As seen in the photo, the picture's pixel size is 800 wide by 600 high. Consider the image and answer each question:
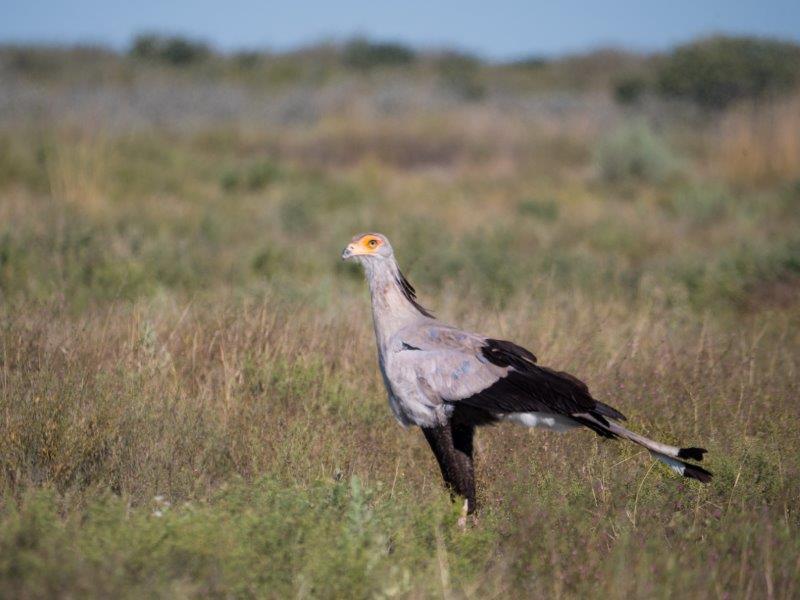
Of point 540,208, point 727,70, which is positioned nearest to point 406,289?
point 540,208

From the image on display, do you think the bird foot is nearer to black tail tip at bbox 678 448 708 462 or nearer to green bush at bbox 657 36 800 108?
black tail tip at bbox 678 448 708 462

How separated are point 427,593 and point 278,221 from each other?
8.98 meters

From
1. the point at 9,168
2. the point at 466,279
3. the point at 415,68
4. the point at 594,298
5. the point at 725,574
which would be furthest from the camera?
the point at 415,68

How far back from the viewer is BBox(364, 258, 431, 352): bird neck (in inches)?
181

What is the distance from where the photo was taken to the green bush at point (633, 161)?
16469 mm

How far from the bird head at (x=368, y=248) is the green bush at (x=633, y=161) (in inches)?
483

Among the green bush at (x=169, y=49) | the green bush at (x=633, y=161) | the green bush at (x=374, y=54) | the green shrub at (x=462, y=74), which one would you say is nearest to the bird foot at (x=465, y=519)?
the green bush at (x=633, y=161)

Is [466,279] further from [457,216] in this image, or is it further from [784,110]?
[784,110]

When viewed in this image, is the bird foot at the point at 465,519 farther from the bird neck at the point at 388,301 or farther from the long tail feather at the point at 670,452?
the bird neck at the point at 388,301

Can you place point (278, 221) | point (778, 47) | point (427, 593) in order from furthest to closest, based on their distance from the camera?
1. point (778, 47)
2. point (278, 221)
3. point (427, 593)

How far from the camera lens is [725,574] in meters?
3.86

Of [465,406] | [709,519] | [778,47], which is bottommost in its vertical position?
[709,519]

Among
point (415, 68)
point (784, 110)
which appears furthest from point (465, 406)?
point (415, 68)

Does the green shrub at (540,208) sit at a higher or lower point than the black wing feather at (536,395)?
lower
